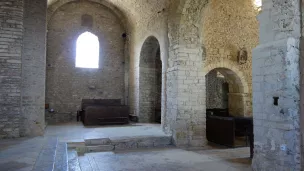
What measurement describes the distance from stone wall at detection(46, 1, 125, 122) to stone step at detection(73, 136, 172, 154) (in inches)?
234

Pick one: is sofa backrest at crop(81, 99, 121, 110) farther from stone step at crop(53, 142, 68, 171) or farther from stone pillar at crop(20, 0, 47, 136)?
stone step at crop(53, 142, 68, 171)

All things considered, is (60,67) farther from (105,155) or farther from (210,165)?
(210,165)

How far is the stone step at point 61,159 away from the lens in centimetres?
418

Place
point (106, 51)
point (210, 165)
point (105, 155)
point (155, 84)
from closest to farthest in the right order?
point (210, 165), point (105, 155), point (155, 84), point (106, 51)

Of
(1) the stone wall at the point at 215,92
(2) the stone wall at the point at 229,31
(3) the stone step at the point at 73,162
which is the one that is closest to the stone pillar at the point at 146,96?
(2) the stone wall at the point at 229,31

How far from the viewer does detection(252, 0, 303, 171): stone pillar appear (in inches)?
152

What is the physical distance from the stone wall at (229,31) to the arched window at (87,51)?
6.33 meters

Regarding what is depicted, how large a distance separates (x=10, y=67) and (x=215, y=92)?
10.5 meters

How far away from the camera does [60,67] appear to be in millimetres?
12430

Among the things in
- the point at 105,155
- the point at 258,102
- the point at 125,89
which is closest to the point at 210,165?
the point at 258,102

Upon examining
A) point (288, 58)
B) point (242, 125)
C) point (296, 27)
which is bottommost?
point (242, 125)

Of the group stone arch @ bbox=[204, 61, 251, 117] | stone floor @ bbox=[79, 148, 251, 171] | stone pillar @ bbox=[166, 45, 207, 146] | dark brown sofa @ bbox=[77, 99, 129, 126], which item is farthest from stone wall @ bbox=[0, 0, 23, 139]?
stone arch @ bbox=[204, 61, 251, 117]

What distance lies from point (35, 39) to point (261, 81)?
6.78m

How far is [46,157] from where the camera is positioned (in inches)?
183
